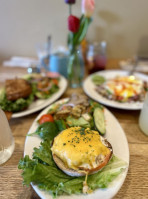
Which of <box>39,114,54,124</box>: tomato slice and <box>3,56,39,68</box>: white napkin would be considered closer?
<box>39,114,54,124</box>: tomato slice

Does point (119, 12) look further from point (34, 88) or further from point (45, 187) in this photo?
point (45, 187)

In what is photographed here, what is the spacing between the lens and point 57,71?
2137mm

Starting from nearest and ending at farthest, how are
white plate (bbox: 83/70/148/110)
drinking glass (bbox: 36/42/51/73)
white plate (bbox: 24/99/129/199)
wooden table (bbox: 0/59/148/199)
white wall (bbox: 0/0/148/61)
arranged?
white plate (bbox: 24/99/129/199) < wooden table (bbox: 0/59/148/199) < white plate (bbox: 83/70/148/110) < drinking glass (bbox: 36/42/51/73) < white wall (bbox: 0/0/148/61)

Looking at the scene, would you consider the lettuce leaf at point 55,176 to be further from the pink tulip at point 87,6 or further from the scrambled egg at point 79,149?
the pink tulip at point 87,6

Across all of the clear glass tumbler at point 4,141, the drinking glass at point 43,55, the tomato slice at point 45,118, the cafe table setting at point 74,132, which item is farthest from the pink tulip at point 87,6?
the clear glass tumbler at point 4,141

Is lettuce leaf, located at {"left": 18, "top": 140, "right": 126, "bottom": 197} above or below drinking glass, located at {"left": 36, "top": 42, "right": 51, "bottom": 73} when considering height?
below

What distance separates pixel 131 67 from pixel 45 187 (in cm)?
216

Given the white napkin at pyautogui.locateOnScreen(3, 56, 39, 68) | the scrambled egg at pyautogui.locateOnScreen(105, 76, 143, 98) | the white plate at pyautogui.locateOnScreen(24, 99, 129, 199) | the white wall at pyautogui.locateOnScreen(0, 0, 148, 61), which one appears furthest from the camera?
the white napkin at pyautogui.locateOnScreen(3, 56, 39, 68)

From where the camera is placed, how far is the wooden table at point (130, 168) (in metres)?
0.89

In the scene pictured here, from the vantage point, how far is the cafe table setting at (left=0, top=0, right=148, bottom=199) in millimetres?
854


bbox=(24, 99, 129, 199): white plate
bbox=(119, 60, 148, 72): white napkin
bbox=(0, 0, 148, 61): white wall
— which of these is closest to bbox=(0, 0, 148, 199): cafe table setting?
bbox=(24, 99, 129, 199): white plate

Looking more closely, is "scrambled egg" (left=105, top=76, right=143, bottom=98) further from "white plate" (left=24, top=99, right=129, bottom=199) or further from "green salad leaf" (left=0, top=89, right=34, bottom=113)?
"green salad leaf" (left=0, top=89, right=34, bottom=113)

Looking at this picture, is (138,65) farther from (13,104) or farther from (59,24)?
(13,104)

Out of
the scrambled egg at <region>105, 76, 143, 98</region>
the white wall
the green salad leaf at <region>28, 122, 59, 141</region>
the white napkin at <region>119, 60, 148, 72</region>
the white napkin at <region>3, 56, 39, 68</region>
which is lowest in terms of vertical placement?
the green salad leaf at <region>28, 122, 59, 141</region>
